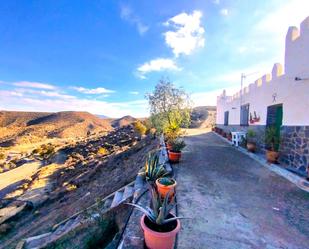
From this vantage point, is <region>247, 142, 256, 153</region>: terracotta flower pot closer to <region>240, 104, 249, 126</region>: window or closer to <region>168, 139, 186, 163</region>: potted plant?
<region>240, 104, 249, 126</region>: window

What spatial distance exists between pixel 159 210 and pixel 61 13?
9532 mm

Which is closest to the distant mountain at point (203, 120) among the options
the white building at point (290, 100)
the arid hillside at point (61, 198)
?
the arid hillside at point (61, 198)

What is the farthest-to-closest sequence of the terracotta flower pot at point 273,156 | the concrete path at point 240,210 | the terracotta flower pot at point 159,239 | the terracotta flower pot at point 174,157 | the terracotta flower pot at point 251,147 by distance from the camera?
the terracotta flower pot at point 251,147, the terracotta flower pot at point 273,156, the terracotta flower pot at point 174,157, the concrete path at point 240,210, the terracotta flower pot at point 159,239

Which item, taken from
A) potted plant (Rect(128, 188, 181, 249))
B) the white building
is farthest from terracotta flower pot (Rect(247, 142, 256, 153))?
potted plant (Rect(128, 188, 181, 249))

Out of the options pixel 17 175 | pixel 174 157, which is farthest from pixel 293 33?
pixel 17 175

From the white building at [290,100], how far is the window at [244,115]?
5.03 feet

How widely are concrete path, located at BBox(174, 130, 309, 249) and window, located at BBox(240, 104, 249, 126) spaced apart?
532 cm

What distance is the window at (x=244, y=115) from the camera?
35.0 feet

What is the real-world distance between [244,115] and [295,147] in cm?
546

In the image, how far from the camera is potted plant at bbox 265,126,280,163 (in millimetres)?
6664

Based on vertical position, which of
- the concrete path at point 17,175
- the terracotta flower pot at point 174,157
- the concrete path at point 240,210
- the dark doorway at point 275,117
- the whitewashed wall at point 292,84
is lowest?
the concrete path at point 17,175

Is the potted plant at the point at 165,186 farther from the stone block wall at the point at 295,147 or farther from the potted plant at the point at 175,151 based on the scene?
the stone block wall at the point at 295,147

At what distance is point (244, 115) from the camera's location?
1120 cm

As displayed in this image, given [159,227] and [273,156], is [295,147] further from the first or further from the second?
[159,227]
